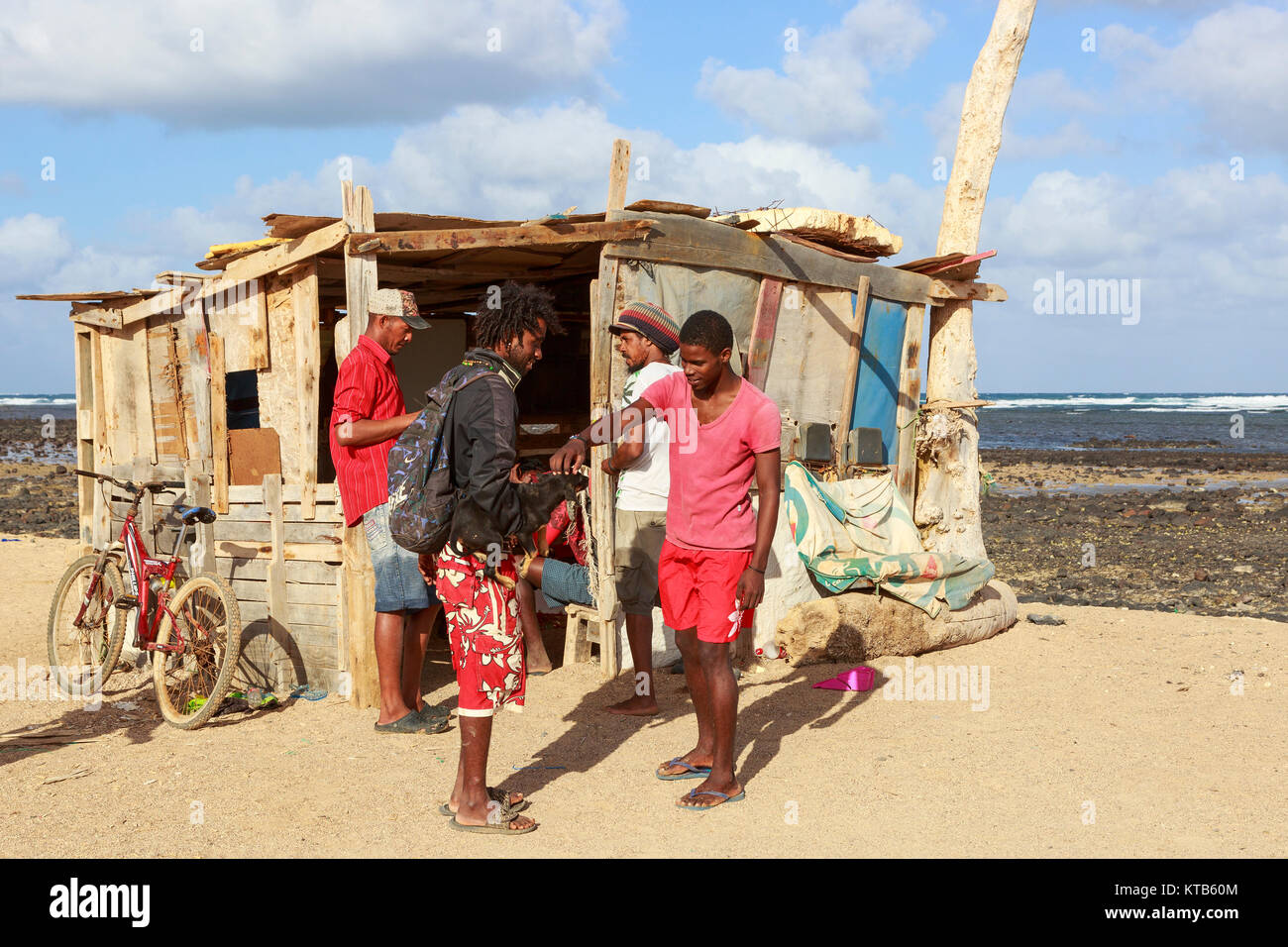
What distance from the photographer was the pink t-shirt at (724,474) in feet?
14.8

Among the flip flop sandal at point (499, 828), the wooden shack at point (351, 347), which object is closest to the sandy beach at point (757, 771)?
the flip flop sandal at point (499, 828)

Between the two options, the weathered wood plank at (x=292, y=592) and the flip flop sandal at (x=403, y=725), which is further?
the weathered wood plank at (x=292, y=592)

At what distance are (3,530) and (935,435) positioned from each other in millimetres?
13955

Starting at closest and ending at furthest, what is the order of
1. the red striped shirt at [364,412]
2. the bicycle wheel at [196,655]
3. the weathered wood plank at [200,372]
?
1. the red striped shirt at [364,412]
2. the bicycle wheel at [196,655]
3. the weathered wood plank at [200,372]

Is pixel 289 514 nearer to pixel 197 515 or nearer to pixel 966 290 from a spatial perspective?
pixel 197 515

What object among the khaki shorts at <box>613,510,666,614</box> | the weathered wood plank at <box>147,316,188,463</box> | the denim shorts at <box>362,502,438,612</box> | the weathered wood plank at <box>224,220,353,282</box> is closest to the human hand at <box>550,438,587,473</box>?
the khaki shorts at <box>613,510,666,614</box>

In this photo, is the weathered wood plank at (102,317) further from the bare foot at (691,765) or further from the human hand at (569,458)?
the bare foot at (691,765)

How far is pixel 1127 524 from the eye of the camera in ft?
54.8

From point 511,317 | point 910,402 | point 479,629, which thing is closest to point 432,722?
point 479,629

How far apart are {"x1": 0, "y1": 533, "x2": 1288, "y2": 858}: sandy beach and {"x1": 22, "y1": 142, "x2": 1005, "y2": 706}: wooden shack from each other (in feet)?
2.85

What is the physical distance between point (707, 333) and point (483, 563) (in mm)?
1330

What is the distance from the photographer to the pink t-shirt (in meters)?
4.51

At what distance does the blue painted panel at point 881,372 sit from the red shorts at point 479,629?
4.76 meters

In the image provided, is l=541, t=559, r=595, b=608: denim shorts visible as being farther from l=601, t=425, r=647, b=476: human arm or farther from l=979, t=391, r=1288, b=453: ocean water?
l=979, t=391, r=1288, b=453: ocean water
